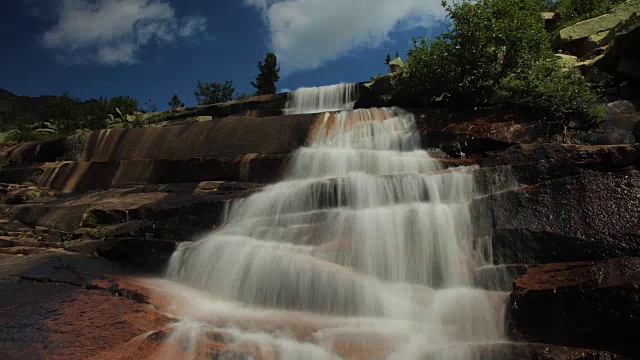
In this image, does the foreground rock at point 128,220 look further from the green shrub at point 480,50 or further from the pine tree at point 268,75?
the pine tree at point 268,75

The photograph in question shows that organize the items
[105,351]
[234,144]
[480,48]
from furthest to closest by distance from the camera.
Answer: [234,144]
[480,48]
[105,351]

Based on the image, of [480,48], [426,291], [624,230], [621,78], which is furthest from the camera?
[480,48]

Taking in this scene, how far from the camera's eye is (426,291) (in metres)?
7.00

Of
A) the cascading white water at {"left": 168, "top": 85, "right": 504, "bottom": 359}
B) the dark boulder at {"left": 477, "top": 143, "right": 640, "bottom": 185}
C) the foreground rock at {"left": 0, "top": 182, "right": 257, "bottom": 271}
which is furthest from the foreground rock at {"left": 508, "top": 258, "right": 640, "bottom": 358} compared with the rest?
the foreground rock at {"left": 0, "top": 182, "right": 257, "bottom": 271}

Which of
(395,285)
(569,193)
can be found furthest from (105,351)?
(569,193)

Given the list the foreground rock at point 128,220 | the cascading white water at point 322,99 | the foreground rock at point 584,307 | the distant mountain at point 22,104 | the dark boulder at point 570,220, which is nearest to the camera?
the foreground rock at point 584,307

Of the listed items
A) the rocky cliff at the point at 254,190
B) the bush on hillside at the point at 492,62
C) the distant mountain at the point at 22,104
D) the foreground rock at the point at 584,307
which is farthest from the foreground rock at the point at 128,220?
the distant mountain at the point at 22,104

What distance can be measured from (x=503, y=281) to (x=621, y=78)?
346 inches

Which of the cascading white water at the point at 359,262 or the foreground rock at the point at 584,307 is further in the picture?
the cascading white water at the point at 359,262

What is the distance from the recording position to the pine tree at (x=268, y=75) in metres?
33.3

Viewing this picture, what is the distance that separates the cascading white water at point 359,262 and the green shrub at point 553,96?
3.31m

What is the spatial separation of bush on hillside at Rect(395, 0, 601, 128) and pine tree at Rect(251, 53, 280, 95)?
66.4ft

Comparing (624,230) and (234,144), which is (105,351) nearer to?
(624,230)

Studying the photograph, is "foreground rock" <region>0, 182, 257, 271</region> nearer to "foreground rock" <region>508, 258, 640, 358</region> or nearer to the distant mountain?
"foreground rock" <region>508, 258, 640, 358</region>
